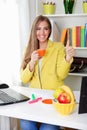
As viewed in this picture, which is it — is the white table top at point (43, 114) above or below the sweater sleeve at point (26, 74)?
below

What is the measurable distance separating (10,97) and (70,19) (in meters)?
1.78

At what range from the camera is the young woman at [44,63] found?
2.29 m

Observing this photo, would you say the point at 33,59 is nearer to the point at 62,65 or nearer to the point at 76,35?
the point at 62,65

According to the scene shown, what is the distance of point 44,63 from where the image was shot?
2375 millimetres

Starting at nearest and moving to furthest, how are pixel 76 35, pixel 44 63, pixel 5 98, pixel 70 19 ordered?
1. pixel 5 98
2. pixel 44 63
3. pixel 76 35
4. pixel 70 19

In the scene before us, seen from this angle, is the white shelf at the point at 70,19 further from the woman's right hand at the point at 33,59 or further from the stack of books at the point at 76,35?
the woman's right hand at the point at 33,59

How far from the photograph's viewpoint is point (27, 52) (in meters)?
2.45

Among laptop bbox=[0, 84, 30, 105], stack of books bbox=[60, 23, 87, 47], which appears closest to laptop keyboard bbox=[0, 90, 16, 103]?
laptop bbox=[0, 84, 30, 105]

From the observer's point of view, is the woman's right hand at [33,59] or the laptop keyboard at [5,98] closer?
the laptop keyboard at [5,98]

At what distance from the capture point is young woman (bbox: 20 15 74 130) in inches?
90.0

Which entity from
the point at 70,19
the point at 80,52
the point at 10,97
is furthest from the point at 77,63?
the point at 10,97

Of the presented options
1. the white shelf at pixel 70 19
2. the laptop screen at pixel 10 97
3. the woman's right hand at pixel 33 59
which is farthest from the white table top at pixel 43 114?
the white shelf at pixel 70 19

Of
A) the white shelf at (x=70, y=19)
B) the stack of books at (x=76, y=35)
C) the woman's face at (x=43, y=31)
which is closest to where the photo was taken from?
the woman's face at (x=43, y=31)

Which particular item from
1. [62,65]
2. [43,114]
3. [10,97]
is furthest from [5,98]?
[62,65]
